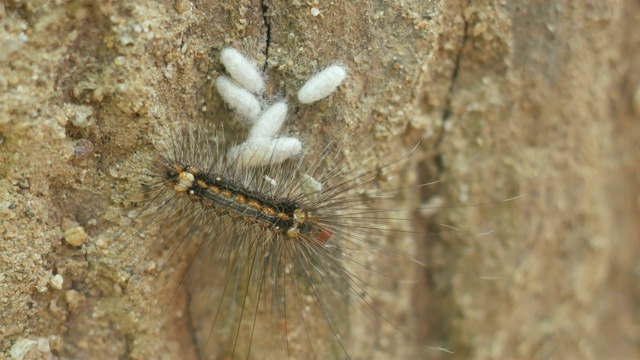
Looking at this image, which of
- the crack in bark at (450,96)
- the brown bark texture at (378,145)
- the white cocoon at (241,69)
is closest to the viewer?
the brown bark texture at (378,145)

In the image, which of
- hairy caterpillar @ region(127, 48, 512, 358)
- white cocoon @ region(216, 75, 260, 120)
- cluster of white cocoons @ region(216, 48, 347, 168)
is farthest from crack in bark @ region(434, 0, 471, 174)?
white cocoon @ region(216, 75, 260, 120)

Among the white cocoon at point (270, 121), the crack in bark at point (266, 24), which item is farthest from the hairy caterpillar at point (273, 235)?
the crack in bark at point (266, 24)

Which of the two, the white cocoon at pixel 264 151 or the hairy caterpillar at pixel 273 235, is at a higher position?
the white cocoon at pixel 264 151

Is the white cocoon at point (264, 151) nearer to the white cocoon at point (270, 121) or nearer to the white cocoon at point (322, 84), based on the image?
the white cocoon at point (270, 121)

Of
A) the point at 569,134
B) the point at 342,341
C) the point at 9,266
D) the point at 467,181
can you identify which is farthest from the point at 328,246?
the point at 569,134

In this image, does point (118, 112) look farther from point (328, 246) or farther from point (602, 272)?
point (602, 272)

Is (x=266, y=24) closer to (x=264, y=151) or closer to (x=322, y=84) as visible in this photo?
(x=322, y=84)

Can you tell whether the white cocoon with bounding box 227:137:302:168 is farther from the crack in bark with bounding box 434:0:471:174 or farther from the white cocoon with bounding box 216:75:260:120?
the crack in bark with bounding box 434:0:471:174
